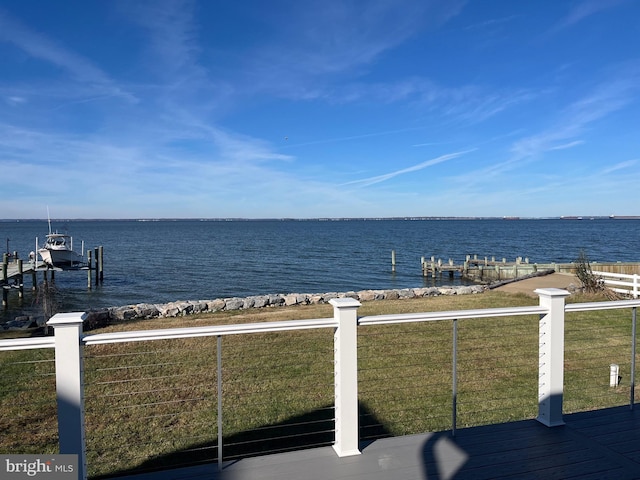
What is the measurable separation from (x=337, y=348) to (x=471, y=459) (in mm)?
1214

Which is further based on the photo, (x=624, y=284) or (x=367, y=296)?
(x=367, y=296)


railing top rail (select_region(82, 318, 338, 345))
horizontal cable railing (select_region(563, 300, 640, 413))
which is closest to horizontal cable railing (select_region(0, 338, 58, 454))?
railing top rail (select_region(82, 318, 338, 345))

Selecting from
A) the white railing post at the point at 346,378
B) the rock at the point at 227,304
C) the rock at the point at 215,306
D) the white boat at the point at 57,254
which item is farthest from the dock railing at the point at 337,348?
the white boat at the point at 57,254

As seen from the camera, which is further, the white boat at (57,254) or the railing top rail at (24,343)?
the white boat at (57,254)

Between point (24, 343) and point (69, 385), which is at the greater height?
point (24, 343)

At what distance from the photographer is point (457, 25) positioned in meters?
14.8

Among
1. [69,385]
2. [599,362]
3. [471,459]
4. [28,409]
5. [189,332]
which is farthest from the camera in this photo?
[599,362]

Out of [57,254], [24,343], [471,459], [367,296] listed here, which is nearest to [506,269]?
[367,296]

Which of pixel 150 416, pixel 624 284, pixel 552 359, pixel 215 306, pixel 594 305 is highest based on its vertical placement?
pixel 594 305

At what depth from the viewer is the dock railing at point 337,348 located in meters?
2.57

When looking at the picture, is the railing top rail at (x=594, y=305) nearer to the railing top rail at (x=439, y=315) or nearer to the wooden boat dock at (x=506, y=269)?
the railing top rail at (x=439, y=315)

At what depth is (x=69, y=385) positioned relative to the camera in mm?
2572

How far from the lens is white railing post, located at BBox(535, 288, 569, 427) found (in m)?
3.59

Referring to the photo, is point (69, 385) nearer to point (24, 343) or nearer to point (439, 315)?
point (24, 343)
